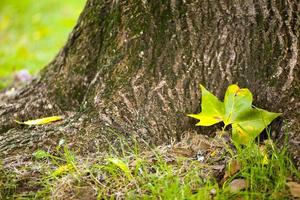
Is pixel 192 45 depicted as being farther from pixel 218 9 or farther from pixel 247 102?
pixel 247 102

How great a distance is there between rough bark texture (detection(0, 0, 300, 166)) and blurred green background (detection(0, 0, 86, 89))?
Result: 2195mm

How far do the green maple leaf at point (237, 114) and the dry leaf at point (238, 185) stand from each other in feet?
0.89

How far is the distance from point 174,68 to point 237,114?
1.51ft

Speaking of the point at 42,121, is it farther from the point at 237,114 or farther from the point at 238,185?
the point at 238,185

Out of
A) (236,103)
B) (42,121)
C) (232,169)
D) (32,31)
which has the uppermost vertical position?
(32,31)

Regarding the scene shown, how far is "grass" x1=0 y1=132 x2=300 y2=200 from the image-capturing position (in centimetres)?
252

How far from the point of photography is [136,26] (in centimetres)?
319

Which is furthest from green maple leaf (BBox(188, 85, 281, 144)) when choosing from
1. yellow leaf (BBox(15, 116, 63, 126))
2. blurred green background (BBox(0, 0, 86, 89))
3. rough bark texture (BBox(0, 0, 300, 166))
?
blurred green background (BBox(0, 0, 86, 89))

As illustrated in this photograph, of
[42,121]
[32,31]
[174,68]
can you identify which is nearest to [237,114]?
[174,68]

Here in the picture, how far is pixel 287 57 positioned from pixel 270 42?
0.39 ft

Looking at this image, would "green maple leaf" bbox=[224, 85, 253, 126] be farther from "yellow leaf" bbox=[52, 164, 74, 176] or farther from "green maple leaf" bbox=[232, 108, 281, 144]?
"yellow leaf" bbox=[52, 164, 74, 176]

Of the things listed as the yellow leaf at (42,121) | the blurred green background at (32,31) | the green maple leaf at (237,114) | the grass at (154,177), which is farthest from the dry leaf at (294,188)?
the blurred green background at (32,31)

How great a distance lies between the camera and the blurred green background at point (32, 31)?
6246 mm

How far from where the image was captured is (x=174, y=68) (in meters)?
3.09
